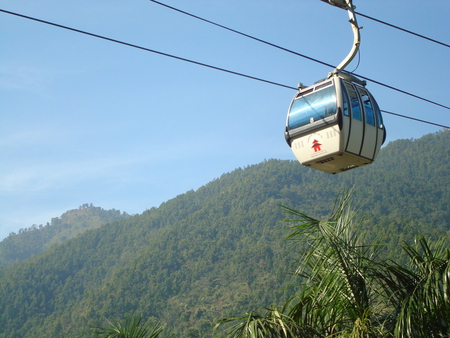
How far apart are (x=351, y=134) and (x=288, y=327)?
347 centimetres

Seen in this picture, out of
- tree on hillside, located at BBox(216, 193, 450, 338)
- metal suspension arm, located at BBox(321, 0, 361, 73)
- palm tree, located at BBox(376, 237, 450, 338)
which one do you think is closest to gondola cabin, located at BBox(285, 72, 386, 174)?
metal suspension arm, located at BBox(321, 0, 361, 73)

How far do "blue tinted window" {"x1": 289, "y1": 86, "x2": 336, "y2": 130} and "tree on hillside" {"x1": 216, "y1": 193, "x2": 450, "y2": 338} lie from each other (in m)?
1.62

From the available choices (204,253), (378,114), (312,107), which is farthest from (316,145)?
(204,253)

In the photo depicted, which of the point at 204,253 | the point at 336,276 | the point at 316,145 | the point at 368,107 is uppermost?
the point at 368,107

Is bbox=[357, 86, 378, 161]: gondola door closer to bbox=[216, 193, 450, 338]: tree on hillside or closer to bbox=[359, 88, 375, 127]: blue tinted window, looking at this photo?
bbox=[359, 88, 375, 127]: blue tinted window

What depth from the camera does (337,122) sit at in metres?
8.62

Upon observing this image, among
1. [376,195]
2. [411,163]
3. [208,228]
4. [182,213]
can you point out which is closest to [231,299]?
[208,228]

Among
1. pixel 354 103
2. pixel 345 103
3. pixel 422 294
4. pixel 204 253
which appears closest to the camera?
pixel 422 294

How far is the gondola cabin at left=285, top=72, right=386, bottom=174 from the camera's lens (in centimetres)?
872

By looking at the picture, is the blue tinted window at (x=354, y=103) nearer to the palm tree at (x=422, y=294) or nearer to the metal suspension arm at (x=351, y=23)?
the metal suspension arm at (x=351, y=23)

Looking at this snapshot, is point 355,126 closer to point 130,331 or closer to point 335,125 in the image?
point 335,125

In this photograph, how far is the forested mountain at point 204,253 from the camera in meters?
121

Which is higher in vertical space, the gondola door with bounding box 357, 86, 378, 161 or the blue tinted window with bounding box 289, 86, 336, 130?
the blue tinted window with bounding box 289, 86, 336, 130

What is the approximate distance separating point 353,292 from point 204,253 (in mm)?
150502
